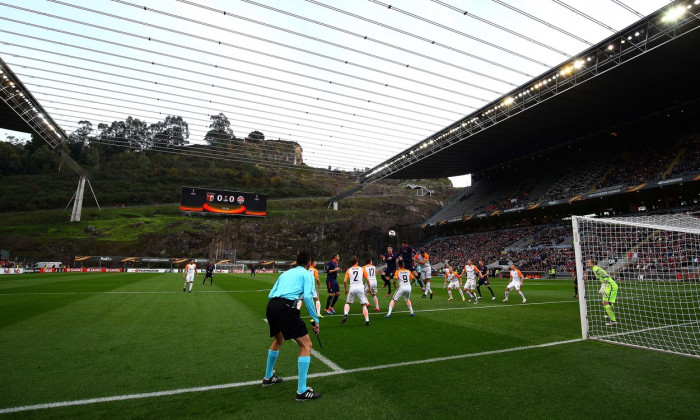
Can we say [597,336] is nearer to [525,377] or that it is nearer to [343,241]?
[525,377]

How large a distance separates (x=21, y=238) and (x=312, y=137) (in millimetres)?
46599

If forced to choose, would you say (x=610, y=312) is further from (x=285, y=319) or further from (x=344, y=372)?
(x=285, y=319)

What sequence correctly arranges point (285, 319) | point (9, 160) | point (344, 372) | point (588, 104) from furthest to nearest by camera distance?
point (9, 160)
point (588, 104)
point (344, 372)
point (285, 319)

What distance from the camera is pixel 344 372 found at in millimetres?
5246

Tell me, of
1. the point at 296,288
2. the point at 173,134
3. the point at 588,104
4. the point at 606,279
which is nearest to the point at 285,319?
the point at 296,288

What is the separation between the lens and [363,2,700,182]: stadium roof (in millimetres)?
23125

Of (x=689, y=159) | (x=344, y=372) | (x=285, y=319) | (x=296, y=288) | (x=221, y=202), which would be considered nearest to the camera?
(x=285, y=319)

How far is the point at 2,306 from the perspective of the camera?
1139 centimetres

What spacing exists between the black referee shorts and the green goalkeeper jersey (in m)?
8.74

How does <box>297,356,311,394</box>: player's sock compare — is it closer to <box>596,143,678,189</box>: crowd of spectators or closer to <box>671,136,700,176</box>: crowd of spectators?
<box>671,136,700,176</box>: crowd of spectators

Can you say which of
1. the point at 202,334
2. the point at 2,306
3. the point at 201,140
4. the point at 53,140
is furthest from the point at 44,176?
the point at 202,334

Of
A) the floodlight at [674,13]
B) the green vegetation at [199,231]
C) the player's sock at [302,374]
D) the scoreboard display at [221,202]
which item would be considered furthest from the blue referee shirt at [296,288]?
the green vegetation at [199,231]

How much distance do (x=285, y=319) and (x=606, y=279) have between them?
29.8 ft

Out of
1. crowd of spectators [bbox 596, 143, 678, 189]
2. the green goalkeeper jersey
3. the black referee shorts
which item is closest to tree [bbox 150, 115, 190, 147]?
the black referee shorts
